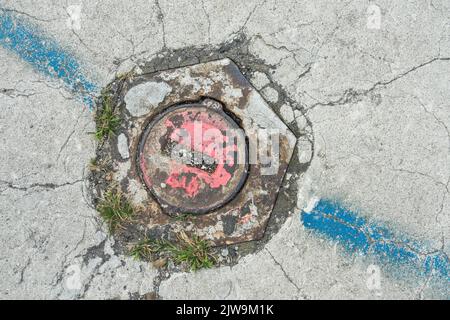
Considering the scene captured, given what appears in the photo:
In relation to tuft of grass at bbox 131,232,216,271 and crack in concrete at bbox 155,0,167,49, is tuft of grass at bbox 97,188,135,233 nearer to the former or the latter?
tuft of grass at bbox 131,232,216,271

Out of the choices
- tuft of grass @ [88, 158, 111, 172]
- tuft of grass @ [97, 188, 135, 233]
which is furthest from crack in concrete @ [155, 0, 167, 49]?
tuft of grass @ [97, 188, 135, 233]

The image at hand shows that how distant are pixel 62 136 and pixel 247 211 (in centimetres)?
112

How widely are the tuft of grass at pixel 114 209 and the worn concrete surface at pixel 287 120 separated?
0.07 m

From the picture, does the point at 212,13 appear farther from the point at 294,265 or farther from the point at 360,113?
the point at 294,265

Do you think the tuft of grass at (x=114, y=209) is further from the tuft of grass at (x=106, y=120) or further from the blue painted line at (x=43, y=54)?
the blue painted line at (x=43, y=54)

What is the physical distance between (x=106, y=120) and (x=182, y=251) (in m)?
0.83

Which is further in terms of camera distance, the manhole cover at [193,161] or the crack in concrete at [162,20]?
the crack in concrete at [162,20]

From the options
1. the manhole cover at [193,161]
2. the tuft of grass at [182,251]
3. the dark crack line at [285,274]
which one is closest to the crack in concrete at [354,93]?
the manhole cover at [193,161]

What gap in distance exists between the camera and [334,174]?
2.80 meters

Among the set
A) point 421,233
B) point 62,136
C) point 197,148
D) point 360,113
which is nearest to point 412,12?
point 360,113

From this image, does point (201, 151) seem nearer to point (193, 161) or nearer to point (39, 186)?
point (193, 161)

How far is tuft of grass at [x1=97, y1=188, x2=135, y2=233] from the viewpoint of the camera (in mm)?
2764

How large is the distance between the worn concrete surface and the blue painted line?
47 millimetres

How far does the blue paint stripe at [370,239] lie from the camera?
9.04 ft
